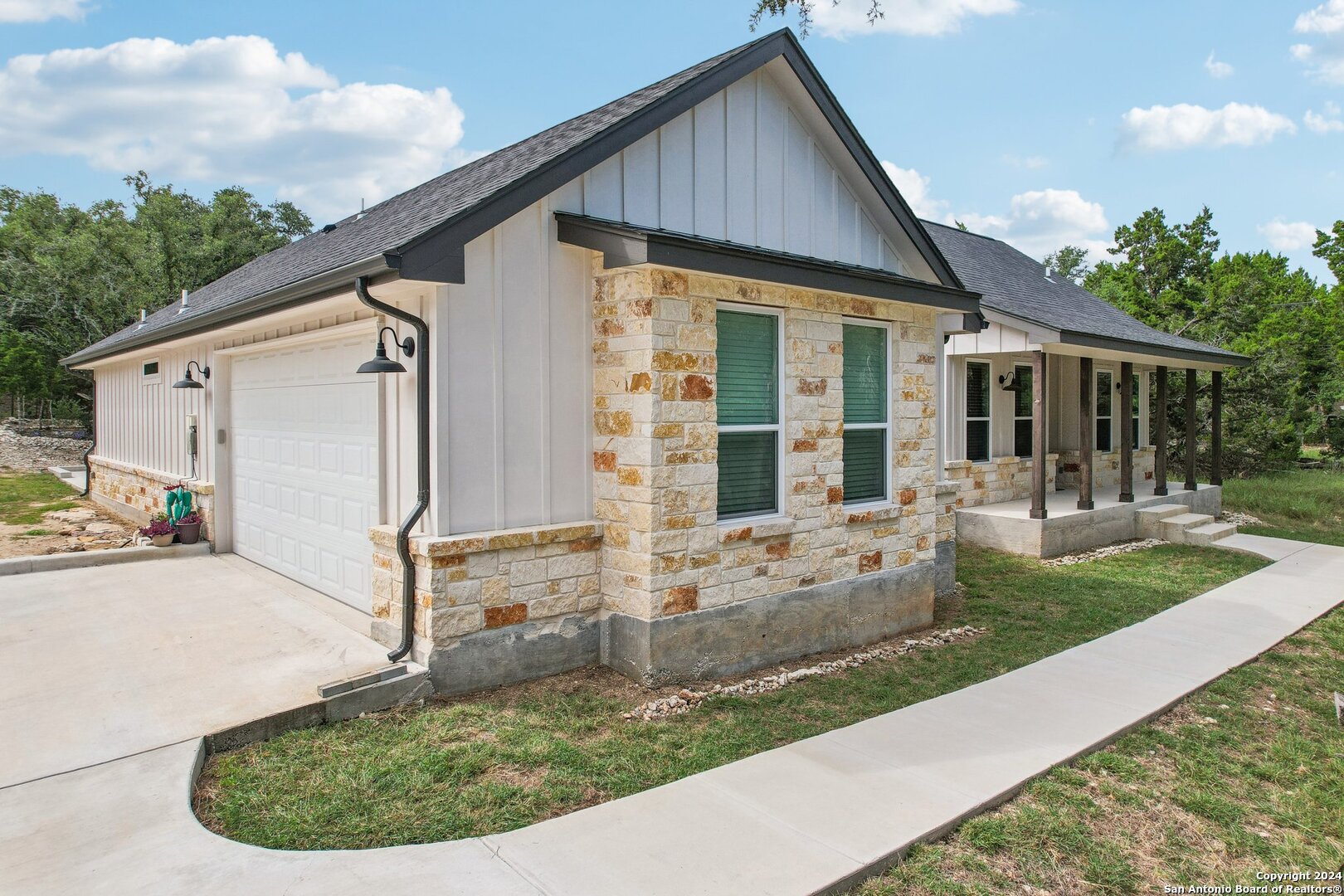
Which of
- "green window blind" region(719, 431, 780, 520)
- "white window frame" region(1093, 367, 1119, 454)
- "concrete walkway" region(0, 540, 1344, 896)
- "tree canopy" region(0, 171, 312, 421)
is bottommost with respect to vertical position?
"concrete walkway" region(0, 540, 1344, 896)

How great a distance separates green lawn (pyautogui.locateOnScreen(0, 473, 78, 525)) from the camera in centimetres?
1282

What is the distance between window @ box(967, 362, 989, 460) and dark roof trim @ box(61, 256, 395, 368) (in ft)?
33.0

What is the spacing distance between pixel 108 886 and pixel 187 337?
23.5 feet

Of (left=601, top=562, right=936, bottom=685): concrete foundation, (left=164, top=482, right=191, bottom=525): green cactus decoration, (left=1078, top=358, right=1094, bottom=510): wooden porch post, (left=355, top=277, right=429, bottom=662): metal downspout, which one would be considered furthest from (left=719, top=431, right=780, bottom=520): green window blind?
(left=1078, top=358, right=1094, bottom=510): wooden porch post

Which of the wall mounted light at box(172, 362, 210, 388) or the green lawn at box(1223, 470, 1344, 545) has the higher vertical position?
the wall mounted light at box(172, 362, 210, 388)

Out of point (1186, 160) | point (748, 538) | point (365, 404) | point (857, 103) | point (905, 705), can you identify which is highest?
point (1186, 160)

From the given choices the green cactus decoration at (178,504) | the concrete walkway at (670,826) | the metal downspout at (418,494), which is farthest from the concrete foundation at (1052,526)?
the green cactus decoration at (178,504)

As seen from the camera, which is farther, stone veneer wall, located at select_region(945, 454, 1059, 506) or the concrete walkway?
stone veneer wall, located at select_region(945, 454, 1059, 506)

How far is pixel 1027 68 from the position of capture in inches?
520

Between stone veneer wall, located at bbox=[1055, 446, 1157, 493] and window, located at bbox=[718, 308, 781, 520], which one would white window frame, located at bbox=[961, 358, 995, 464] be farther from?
window, located at bbox=[718, 308, 781, 520]

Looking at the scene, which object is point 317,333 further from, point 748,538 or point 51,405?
point 51,405

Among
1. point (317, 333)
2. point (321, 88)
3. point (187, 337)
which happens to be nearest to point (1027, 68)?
point (317, 333)

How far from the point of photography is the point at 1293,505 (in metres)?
16.1

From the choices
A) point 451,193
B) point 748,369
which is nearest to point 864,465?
point 748,369
